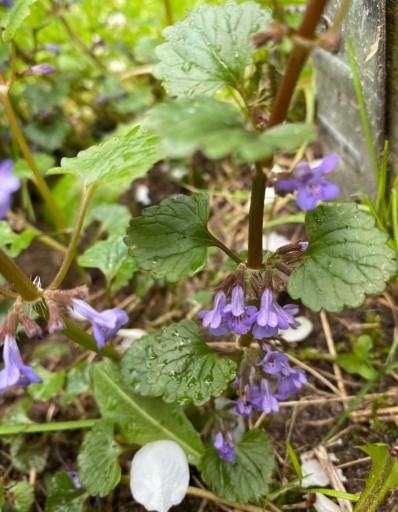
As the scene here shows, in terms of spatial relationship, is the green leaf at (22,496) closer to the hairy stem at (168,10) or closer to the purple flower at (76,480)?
the purple flower at (76,480)

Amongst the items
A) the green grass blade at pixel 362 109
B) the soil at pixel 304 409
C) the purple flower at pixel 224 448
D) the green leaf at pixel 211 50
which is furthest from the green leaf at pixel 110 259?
the green grass blade at pixel 362 109

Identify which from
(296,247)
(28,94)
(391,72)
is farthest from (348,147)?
(28,94)

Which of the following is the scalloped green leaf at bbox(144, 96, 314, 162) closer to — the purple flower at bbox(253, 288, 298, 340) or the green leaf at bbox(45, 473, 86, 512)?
the purple flower at bbox(253, 288, 298, 340)

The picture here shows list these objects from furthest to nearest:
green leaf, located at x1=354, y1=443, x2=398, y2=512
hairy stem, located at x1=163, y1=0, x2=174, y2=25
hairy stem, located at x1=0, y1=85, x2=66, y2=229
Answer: hairy stem, located at x1=163, y1=0, x2=174, y2=25 → hairy stem, located at x1=0, y1=85, x2=66, y2=229 → green leaf, located at x1=354, y1=443, x2=398, y2=512

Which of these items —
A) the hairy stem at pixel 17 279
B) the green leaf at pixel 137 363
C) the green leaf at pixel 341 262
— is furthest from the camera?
the green leaf at pixel 137 363

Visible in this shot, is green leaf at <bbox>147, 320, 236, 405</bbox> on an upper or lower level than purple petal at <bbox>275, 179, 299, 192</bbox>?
lower

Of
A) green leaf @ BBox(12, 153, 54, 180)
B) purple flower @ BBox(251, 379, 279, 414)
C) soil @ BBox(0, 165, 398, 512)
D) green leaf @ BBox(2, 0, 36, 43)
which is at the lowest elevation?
soil @ BBox(0, 165, 398, 512)

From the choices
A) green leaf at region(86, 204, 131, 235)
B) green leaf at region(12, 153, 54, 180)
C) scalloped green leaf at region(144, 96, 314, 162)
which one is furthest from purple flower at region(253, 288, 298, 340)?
green leaf at region(12, 153, 54, 180)
